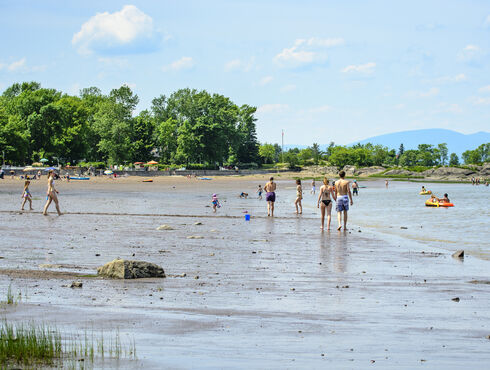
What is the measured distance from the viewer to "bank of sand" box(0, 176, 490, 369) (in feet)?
21.9

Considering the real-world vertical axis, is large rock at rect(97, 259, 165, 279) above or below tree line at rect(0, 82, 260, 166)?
below

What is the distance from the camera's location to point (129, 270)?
10.9 m

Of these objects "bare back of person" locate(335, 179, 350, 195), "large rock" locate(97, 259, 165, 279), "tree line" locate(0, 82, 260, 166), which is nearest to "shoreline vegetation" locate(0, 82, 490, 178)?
"tree line" locate(0, 82, 260, 166)

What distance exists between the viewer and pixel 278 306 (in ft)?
29.4

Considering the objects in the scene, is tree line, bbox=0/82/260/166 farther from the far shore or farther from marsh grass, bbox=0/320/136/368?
marsh grass, bbox=0/320/136/368

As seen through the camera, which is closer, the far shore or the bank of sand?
the bank of sand

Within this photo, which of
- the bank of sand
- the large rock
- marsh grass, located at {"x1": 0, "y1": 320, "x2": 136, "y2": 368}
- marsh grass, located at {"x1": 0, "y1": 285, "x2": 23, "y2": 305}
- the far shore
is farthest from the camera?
the far shore

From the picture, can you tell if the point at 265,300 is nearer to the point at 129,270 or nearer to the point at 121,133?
the point at 129,270

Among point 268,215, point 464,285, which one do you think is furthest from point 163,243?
point 268,215

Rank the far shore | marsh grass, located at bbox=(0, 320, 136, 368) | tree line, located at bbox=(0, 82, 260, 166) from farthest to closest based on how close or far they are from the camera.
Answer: tree line, located at bbox=(0, 82, 260, 166) < the far shore < marsh grass, located at bbox=(0, 320, 136, 368)

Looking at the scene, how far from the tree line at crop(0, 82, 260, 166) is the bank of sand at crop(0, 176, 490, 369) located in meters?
85.1

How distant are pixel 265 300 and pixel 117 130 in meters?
106

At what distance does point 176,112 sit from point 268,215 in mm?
121295

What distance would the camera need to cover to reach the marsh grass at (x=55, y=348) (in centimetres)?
598
